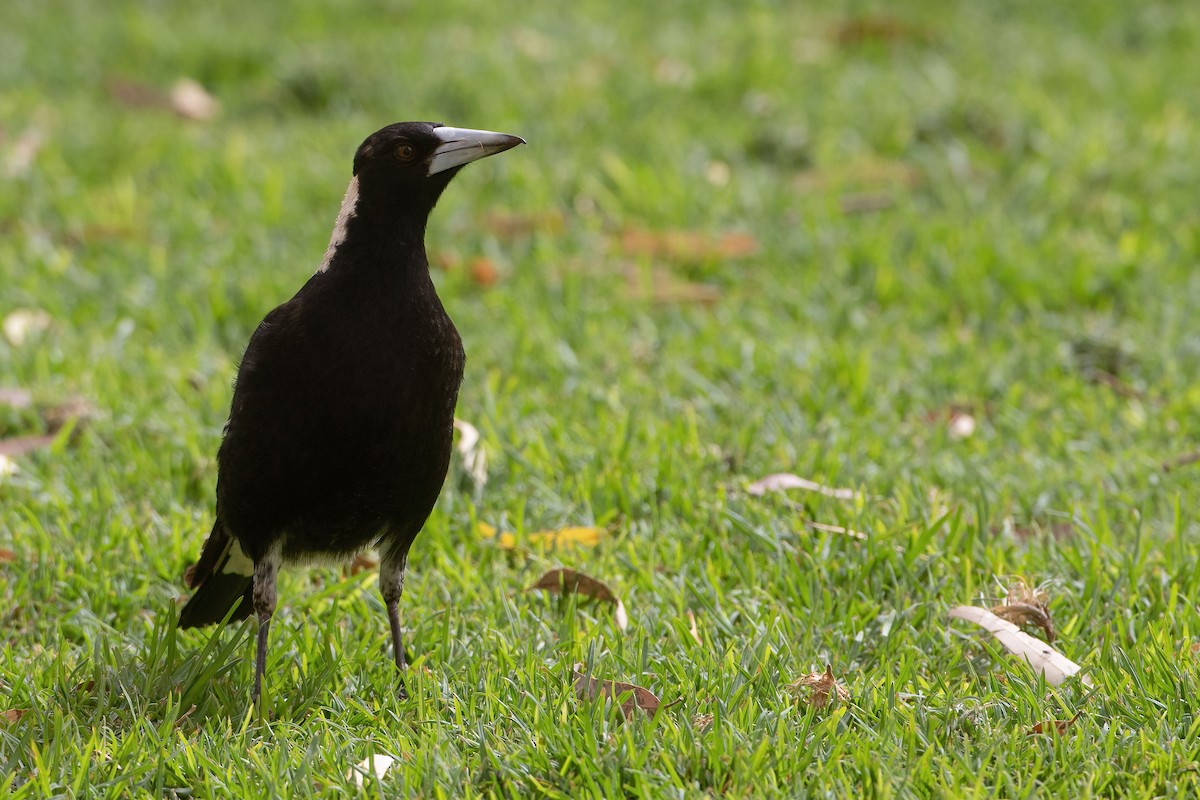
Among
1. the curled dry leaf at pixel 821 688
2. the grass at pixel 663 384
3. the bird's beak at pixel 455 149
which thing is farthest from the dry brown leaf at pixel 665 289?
the curled dry leaf at pixel 821 688

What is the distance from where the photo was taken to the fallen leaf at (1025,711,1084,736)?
8.99 ft

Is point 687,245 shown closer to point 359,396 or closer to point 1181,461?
point 1181,461

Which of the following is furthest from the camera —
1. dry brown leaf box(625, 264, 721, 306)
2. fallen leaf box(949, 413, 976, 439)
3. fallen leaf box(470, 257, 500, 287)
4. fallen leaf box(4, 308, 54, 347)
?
fallen leaf box(470, 257, 500, 287)

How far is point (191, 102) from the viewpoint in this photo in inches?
290

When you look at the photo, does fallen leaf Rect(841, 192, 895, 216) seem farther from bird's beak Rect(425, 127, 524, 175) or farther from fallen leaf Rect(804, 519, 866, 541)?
bird's beak Rect(425, 127, 524, 175)

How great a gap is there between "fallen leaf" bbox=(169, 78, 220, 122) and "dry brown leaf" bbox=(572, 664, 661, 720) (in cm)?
519

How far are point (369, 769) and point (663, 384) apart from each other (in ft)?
7.60

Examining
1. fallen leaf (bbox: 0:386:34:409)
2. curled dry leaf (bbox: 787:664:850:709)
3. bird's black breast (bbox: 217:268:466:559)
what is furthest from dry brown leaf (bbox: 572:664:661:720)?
fallen leaf (bbox: 0:386:34:409)

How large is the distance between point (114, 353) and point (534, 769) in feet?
9.46

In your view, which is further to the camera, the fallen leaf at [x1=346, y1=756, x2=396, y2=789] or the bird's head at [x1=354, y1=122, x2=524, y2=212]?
the bird's head at [x1=354, y1=122, x2=524, y2=212]

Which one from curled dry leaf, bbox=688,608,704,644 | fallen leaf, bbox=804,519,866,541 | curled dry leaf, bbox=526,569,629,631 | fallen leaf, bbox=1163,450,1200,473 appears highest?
curled dry leaf, bbox=526,569,629,631

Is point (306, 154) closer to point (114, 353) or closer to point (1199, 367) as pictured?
point (114, 353)

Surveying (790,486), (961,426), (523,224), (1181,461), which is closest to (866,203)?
(523,224)

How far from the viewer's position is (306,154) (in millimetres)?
6594
